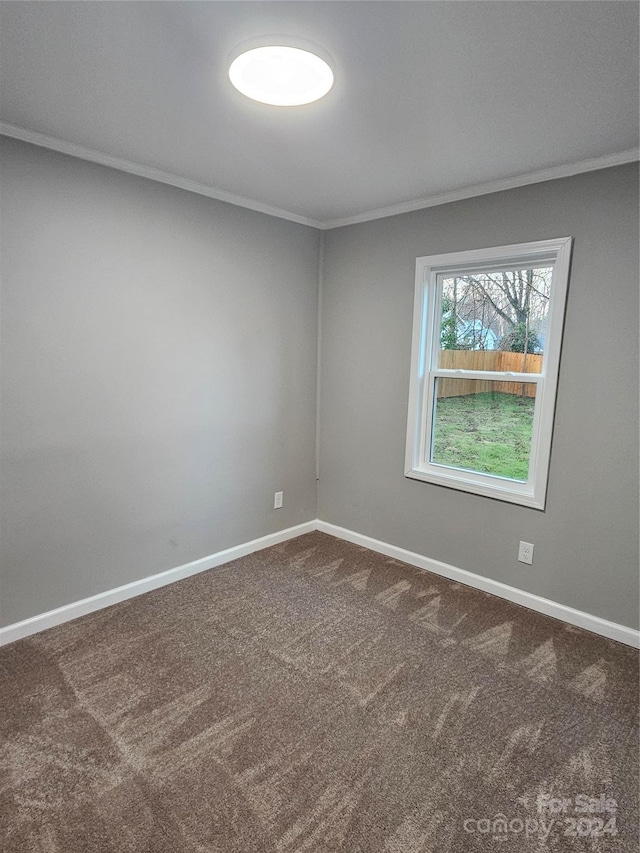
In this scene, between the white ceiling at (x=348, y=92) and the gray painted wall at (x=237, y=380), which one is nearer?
the white ceiling at (x=348, y=92)

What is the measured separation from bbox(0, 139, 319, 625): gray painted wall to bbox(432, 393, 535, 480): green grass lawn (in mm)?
1127

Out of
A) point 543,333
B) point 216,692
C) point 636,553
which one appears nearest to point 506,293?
point 543,333

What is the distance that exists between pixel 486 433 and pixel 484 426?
46 mm

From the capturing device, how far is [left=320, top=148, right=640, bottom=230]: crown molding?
7.20ft

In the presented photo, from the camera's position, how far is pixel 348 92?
1690mm

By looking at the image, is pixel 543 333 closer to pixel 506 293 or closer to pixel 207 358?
pixel 506 293

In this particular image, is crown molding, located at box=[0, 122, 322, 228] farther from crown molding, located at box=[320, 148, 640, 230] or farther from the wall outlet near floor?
the wall outlet near floor

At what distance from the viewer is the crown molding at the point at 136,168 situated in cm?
209

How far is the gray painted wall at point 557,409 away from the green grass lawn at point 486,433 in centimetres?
22

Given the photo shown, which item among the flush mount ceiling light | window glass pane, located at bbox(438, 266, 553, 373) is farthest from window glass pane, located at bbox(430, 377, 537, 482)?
the flush mount ceiling light

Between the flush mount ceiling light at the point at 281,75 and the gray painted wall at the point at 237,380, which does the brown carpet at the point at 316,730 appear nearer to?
the gray painted wall at the point at 237,380

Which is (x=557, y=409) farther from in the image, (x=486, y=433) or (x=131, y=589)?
(x=131, y=589)

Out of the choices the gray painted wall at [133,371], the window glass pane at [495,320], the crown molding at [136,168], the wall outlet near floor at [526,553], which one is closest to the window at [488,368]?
the window glass pane at [495,320]

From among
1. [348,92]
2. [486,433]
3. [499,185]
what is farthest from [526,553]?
[348,92]
